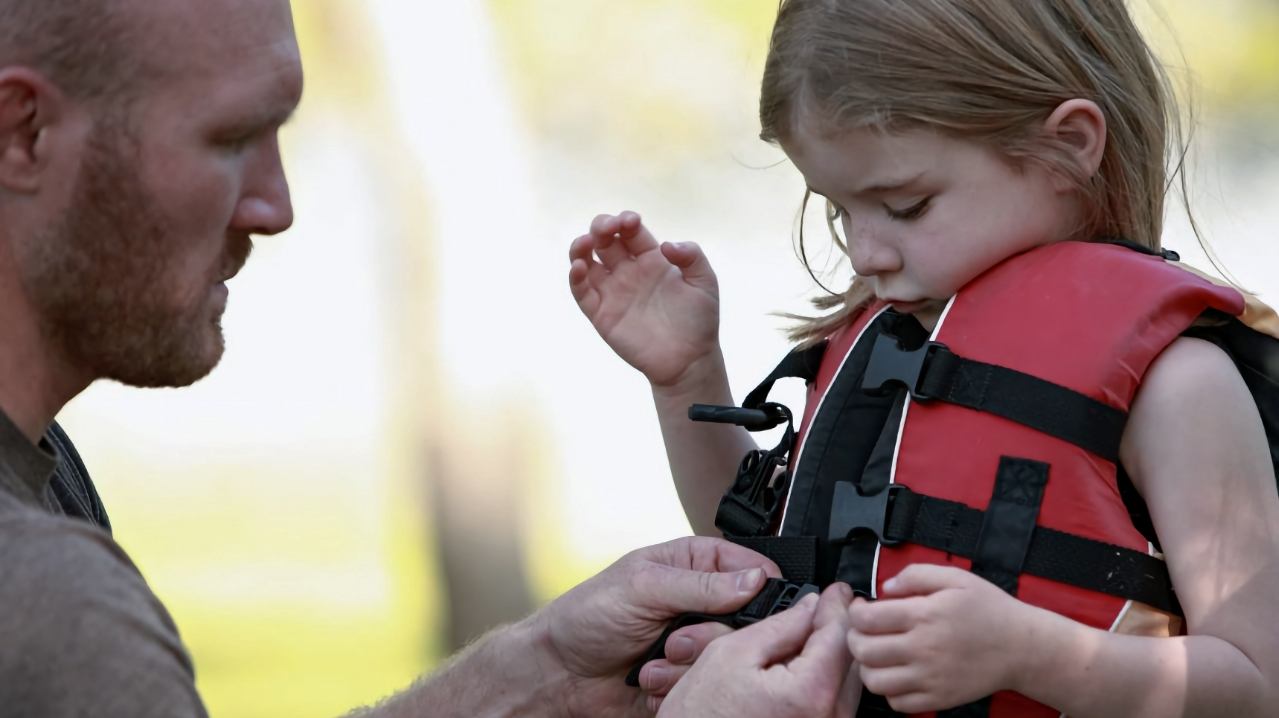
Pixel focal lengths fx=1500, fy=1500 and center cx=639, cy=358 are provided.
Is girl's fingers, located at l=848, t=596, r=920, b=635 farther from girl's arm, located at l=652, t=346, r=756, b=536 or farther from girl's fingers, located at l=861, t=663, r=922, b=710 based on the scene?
girl's arm, located at l=652, t=346, r=756, b=536

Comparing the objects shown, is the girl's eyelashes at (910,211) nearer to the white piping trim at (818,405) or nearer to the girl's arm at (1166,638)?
the white piping trim at (818,405)

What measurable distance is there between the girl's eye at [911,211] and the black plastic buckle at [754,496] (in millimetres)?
611

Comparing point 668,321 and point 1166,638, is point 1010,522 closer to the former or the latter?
point 1166,638

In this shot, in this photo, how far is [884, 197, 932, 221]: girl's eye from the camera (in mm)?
2814

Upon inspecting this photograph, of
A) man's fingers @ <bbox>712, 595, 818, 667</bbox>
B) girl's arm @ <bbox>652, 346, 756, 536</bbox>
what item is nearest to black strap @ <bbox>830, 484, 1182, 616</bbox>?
man's fingers @ <bbox>712, 595, 818, 667</bbox>

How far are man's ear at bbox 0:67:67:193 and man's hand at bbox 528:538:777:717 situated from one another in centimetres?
140

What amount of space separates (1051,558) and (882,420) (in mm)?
505

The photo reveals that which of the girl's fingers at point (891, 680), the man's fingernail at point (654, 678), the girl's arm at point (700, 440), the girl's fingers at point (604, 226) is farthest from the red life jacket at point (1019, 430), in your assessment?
the girl's fingers at point (604, 226)

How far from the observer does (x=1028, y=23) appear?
2898 millimetres

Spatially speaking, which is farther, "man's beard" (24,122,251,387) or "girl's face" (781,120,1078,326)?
"girl's face" (781,120,1078,326)

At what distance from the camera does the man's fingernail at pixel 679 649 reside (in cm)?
293

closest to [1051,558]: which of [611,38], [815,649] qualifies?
[815,649]

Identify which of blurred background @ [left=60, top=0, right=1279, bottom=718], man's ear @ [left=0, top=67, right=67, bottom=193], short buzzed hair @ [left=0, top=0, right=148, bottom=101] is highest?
short buzzed hair @ [left=0, top=0, right=148, bottom=101]

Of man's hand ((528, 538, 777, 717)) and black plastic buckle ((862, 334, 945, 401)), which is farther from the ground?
black plastic buckle ((862, 334, 945, 401))
